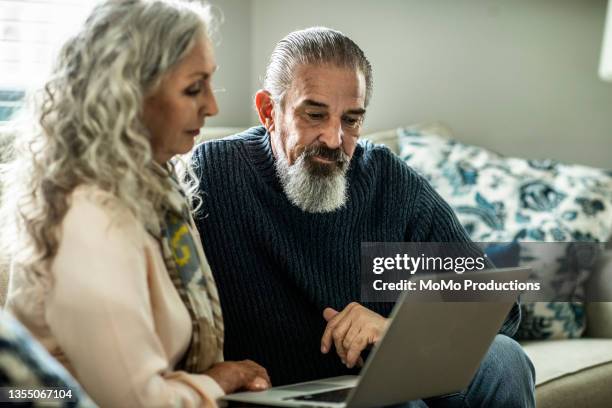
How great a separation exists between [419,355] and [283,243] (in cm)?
50

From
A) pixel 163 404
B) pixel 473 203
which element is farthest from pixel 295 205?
pixel 473 203

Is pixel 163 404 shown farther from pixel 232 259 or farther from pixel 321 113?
pixel 321 113

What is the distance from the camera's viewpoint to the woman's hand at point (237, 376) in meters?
1.28

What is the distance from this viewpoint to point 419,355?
1274 mm

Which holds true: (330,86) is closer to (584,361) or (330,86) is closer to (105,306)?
(105,306)

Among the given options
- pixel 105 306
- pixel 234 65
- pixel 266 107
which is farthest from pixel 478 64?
pixel 105 306

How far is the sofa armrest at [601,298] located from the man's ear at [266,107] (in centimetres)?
117

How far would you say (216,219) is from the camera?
1.70 metres

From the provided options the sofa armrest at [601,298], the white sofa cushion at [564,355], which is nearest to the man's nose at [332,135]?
the white sofa cushion at [564,355]

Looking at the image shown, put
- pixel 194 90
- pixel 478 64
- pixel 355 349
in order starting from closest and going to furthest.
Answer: pixel 194 90 < pixel 355 349 < pixel 478 64

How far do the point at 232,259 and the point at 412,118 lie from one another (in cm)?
154

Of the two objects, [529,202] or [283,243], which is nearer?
[283,243]

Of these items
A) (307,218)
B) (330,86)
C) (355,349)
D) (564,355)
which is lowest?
(564,355)

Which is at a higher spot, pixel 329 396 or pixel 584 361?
pixel 329 396
